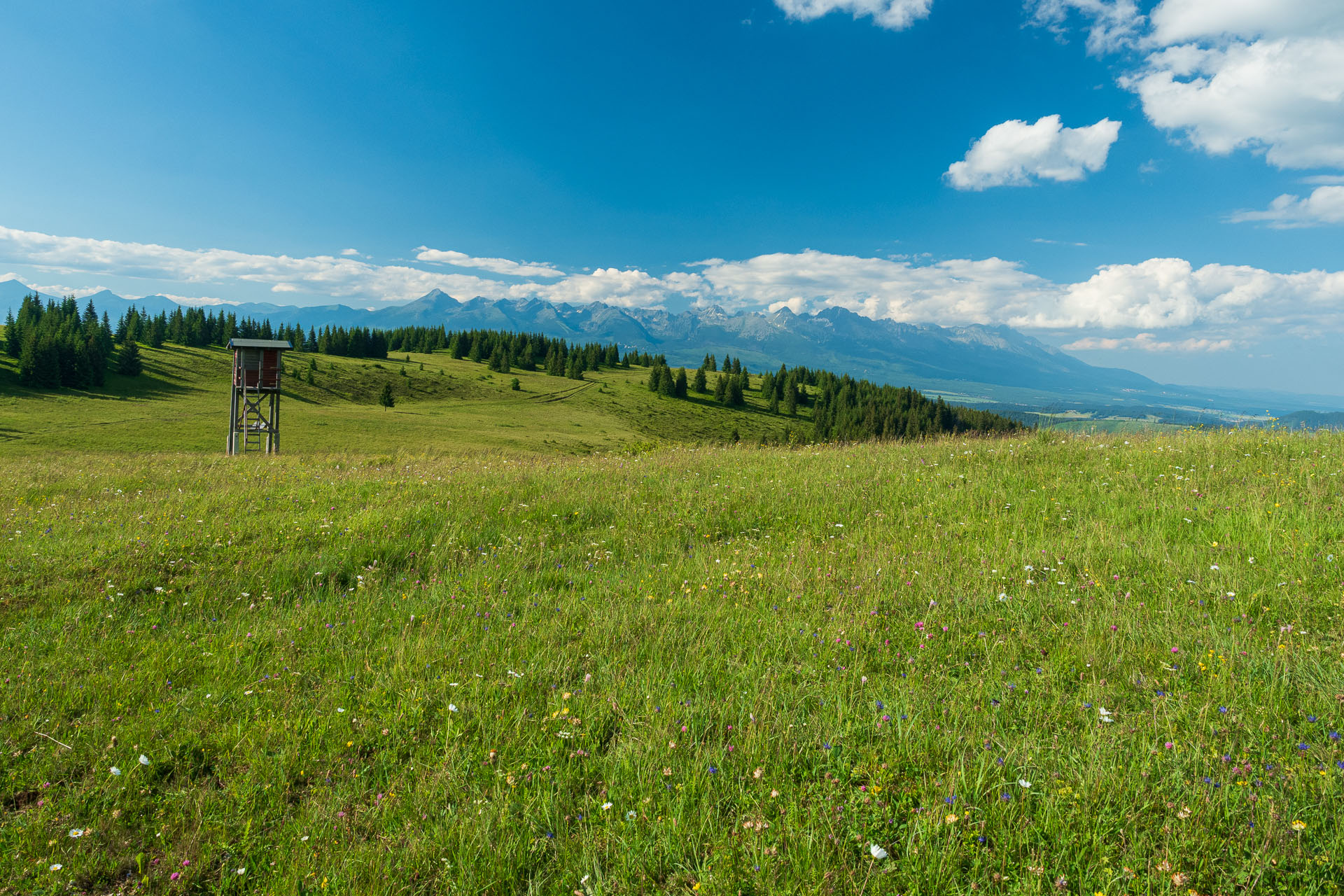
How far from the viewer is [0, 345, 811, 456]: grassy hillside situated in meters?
55.6

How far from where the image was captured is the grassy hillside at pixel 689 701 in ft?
9.66

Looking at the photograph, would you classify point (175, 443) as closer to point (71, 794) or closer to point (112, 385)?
point (112, 385)

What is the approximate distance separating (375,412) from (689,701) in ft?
315

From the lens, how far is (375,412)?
88500 mm

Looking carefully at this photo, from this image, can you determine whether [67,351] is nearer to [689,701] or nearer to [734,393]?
[689,701]

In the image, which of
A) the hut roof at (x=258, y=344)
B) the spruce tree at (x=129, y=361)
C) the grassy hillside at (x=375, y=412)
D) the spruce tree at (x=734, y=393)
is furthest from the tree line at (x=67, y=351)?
the spruce tree at (x=734, y=393)

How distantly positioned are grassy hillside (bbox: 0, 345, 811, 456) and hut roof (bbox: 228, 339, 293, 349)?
665 cm

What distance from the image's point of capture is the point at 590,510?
392 inches

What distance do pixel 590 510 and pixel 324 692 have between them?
567cm

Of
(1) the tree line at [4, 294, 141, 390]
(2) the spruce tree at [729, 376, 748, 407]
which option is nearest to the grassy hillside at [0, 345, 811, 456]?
(2) the spruce tree at [729, 376, 748, 407]

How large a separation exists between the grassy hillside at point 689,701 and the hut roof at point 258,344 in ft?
87.2

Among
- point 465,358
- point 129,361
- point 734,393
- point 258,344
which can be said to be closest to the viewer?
point 258,344

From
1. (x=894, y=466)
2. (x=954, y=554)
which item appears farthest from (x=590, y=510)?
(x=894, y=466)

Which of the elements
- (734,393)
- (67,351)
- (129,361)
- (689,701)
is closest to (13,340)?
(129,361)
